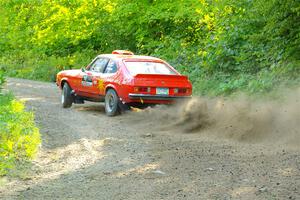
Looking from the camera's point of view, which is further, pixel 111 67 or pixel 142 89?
pixel 111 67

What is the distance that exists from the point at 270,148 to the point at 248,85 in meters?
5.81

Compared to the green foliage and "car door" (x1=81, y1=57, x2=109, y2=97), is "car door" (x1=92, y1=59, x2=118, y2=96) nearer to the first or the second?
"car door" (x1=81, y1=57, x2=109, y2=97)

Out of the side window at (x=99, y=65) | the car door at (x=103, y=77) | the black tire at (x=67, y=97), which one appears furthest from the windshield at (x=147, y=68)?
the black tire at (x=67, y=97)

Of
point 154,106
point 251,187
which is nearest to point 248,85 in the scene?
point 154,106

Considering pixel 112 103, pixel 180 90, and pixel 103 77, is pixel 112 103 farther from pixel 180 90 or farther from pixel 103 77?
pixel 180 90

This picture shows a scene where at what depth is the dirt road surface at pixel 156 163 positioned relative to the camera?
6523mm

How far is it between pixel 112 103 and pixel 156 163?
6082mm

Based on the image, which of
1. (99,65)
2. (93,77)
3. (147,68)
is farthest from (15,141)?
(99,65)

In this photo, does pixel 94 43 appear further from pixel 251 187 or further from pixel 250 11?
pixel 251 187

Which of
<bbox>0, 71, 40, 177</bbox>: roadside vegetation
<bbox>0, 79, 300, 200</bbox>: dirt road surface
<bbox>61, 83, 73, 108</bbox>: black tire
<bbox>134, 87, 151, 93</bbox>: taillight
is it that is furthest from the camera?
<bbox>61, 83, 73, 108</bbox>: black tire

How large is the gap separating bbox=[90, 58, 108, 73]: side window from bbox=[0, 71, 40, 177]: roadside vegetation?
415 cm

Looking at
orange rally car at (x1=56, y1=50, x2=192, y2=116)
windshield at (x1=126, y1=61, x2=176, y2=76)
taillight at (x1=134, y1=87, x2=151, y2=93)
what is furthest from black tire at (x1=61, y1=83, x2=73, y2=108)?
taillight at (x1=134, y1=87, x2=151, y2=93)

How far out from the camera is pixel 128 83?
1344 cm

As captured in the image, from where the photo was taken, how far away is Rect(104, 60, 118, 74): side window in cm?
1430
